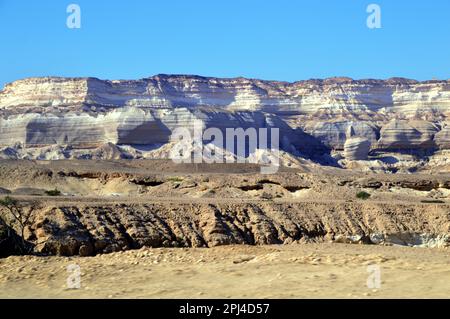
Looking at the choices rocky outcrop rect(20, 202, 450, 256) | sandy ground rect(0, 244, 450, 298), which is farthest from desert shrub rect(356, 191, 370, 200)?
sandy ground rect(0, 244, 450, 298)

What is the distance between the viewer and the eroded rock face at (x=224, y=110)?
86.2m

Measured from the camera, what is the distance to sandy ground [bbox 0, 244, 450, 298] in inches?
590

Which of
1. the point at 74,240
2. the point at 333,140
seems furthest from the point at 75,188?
the point at 333,140

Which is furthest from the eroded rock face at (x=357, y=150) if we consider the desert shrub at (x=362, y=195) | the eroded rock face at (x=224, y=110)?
the desert shrub at (x=362, y=195)

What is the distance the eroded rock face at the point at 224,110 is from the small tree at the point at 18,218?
5571 centimetres

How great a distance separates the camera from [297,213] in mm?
26438

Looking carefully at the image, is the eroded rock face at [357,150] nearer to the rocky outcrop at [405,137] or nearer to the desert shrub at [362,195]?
the rocky outcrop at [405,137]

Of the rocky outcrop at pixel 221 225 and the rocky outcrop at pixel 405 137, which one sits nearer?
the rocky outcrop at pixel 221 225

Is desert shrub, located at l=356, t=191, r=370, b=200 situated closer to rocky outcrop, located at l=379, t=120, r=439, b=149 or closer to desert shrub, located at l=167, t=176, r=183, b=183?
desert shrub, located at l=167, t=176, r=183, b=183

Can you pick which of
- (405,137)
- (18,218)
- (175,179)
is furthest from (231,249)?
(405,137)

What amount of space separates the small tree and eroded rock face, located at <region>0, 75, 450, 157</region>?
55.7 metres

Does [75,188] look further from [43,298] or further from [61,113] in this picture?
[61,113]
